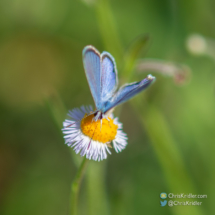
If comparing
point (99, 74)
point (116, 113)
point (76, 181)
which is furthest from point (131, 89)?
point (116, 113)

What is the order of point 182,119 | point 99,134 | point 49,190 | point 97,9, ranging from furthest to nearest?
point 182,119 < point 49,190 < point 97,9 < point 99,134

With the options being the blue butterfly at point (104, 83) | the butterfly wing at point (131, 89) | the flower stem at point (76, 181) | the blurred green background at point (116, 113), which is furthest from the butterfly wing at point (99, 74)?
the blurred green background at point (116, 113)

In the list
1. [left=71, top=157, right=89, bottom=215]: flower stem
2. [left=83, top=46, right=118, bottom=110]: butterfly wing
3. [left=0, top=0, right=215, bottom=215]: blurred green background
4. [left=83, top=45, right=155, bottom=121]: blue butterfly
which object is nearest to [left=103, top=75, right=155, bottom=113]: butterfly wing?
→ [left=83, top=45, right=155, bottom=121]: blue butterfly

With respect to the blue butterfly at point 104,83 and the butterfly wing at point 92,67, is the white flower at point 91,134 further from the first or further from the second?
the butterfly wing at point 92,67

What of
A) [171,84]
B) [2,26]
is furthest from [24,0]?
[171,84]

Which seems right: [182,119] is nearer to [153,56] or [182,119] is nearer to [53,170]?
[153,56]

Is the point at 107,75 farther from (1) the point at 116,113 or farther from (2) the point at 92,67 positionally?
(1) the point at 116,113
